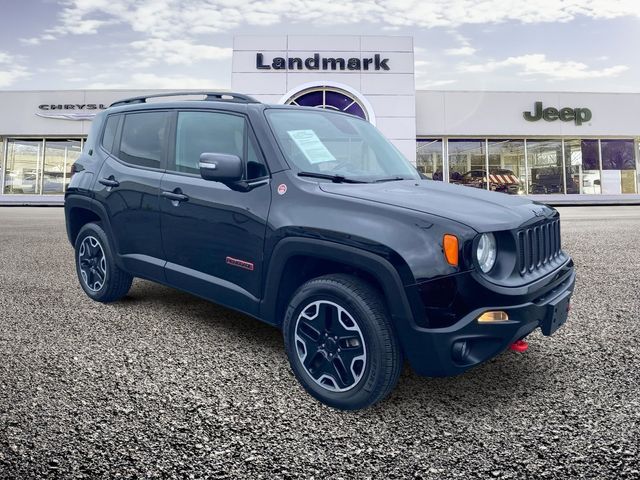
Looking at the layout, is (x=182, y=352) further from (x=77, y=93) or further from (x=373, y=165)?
(x=77, y=93)

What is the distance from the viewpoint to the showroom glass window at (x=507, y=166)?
Answer: 28484mm

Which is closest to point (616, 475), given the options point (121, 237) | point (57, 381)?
point (57, 381)

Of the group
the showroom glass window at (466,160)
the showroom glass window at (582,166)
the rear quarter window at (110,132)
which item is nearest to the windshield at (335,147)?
the rear quarter window at (110,132)

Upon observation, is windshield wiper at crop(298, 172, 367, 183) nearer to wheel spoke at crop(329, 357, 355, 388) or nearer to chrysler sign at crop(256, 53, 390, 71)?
wheel spoke at crop(329, 357, 355, 388)

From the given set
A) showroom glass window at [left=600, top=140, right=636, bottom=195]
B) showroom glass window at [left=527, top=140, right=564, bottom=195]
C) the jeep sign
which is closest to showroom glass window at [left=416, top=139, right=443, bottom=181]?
the jeep sign

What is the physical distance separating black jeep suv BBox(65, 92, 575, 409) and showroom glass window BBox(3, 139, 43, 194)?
96.3ft

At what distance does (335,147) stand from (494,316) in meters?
1.63

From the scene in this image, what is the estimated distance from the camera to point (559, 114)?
2848 centimetres

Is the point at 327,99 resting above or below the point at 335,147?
above

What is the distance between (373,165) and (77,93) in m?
29.7

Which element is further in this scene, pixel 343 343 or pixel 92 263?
pixel 92 263

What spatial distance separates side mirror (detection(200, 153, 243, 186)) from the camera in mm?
3059

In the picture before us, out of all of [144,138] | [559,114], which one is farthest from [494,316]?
[559,114]

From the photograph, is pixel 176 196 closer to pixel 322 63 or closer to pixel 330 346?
pixel 330 346
